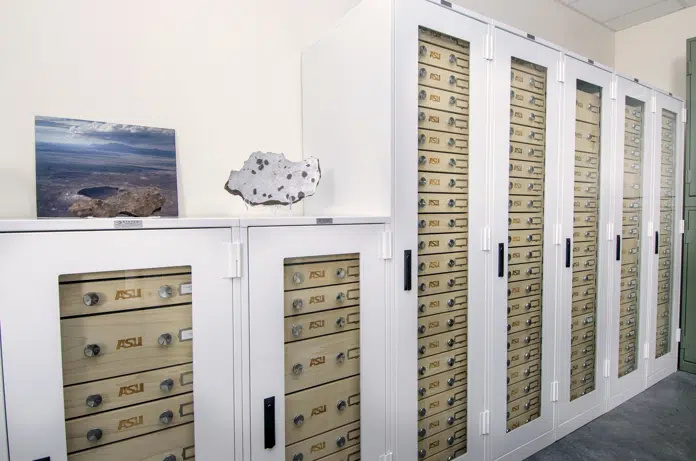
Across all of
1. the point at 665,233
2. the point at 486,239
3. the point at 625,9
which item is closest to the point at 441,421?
the point at 486,239

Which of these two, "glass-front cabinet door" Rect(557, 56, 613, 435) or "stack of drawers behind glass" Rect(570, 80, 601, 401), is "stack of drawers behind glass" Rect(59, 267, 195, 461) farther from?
"stack of drawers behind glass" Rect(570, 80, 601, 401)

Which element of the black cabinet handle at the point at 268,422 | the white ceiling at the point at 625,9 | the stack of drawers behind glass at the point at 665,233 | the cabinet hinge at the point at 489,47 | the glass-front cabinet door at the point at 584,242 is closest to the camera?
the black cabinet handle at the point at 268,422

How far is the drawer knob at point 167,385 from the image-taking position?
1.16 meters

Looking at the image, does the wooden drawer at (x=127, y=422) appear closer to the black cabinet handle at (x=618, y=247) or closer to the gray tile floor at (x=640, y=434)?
the gray tile floor at (x=640, y=434)

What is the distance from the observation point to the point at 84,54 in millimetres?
1562

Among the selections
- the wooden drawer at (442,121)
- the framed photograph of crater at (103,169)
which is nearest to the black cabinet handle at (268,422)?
the framed photograph of crater at (103,169)

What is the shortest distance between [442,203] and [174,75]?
4.24 ft

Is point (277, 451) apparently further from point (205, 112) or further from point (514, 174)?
point (514, 174)

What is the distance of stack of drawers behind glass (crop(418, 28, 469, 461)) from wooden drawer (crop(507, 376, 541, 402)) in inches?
13.7

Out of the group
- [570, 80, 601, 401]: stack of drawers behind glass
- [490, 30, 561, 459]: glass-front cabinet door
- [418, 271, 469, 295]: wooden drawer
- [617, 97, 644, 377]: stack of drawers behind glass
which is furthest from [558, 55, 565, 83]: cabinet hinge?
[418, 271, 469, 295]: wooden drawer

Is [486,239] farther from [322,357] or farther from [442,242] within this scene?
Result: [322,357]

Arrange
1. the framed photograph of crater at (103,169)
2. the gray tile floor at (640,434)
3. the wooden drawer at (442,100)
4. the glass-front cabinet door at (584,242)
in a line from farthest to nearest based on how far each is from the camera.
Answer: the glass-front cabinet door at (584,242) < the gray tile floor at (640,434) < the wooden drawer at (442,100) < the framed photograph of crater at (103,169)

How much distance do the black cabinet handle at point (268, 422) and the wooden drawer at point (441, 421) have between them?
704mm

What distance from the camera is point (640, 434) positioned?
234 centimetres
